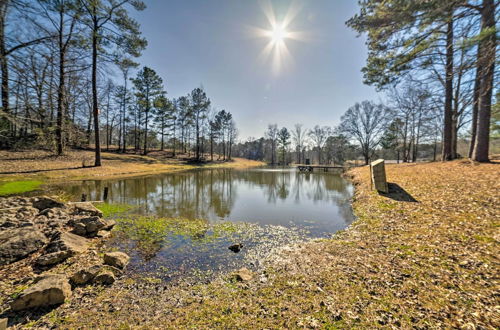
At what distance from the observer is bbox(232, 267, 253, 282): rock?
3.73 metres

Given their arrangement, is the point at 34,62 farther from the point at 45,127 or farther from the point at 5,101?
the point at 45,127

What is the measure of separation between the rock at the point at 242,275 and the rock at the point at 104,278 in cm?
234

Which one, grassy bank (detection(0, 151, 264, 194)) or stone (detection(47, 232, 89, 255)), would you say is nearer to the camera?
stone (detection(47, 232, 89, 255))

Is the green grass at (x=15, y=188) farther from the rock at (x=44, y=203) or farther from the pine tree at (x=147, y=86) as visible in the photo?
the pine tree at (x=147, y=86)

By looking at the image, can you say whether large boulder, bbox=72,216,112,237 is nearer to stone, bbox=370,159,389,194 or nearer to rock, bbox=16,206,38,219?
rock, bbox=16,206,38,219

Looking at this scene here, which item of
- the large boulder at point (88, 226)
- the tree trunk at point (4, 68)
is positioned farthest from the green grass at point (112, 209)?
the tree trunk at point (4, 68)

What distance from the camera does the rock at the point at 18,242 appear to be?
388 centimetres

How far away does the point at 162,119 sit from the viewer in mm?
36531

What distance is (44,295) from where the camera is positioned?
2.85 m

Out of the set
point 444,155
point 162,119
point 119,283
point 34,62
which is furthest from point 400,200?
point 162,119

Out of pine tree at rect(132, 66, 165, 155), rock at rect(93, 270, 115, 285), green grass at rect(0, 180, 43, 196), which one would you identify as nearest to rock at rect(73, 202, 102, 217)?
rock at rect(93, 270, 115, 285)

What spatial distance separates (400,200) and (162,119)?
38548 millimetres

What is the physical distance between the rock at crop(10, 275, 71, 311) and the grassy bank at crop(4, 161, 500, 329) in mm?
191

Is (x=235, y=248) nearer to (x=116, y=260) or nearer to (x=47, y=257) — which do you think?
(x=116, y=260)
